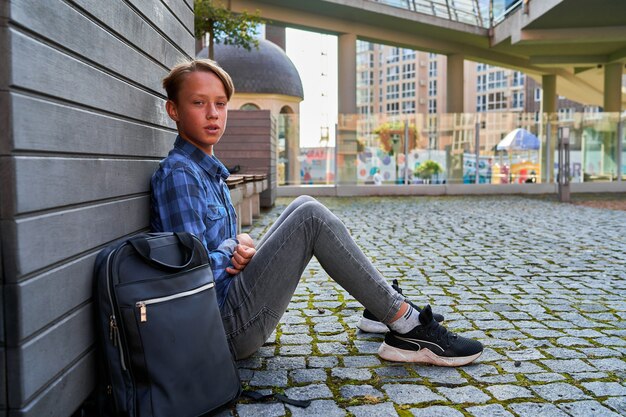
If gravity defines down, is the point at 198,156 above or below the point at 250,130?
below

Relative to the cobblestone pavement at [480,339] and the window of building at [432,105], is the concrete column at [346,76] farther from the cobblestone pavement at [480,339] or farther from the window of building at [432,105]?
the window of building at [432,105]

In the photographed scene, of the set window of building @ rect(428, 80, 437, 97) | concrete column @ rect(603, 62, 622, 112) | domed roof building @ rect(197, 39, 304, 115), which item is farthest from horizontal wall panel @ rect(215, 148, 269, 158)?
window of building @ rect(428, 80, 437, 97)

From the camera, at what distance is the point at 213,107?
9.88ft

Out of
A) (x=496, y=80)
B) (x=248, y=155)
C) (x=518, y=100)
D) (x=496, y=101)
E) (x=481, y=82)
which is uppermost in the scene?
(x=481, y=82)

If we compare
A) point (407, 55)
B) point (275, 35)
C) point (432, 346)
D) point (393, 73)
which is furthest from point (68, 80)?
point (393, 73)

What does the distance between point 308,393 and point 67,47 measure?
1.72 metres

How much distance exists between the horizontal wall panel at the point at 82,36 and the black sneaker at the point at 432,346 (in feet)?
5.63

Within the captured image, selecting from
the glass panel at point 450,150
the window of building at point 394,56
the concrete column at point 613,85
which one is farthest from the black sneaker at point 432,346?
the window of building at point 394,56

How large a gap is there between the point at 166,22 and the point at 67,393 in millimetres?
2134

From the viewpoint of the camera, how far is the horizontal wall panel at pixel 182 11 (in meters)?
3.70

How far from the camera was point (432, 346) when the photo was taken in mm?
3211

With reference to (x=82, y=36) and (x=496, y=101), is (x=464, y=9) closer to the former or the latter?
(x=82, y=36)

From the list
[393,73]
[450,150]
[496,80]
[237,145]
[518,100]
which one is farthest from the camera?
[393,73]

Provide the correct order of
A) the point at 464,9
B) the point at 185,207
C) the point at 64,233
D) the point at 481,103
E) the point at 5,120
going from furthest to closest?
the point at 481,103, the point at 464,9, the point at 185,207, the point at 64,233, the point at 5,120
